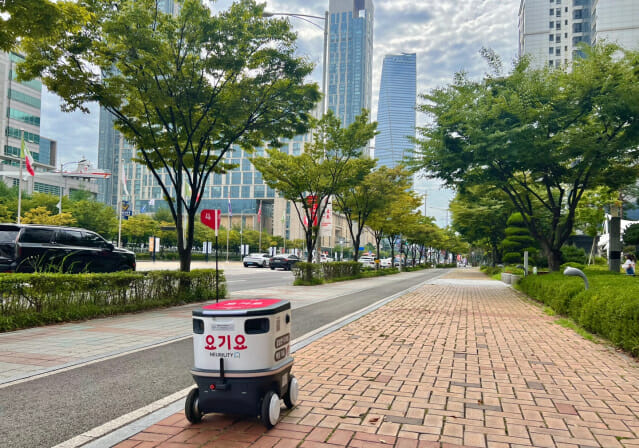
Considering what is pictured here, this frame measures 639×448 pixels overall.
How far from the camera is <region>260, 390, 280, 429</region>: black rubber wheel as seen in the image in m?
3.69

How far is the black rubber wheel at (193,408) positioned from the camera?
3.88 meters

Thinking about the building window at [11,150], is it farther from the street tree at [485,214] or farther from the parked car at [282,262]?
the street tree at [485,214]

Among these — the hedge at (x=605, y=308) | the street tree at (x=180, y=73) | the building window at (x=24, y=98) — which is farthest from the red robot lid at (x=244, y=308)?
the building window at (x=24, y=98)

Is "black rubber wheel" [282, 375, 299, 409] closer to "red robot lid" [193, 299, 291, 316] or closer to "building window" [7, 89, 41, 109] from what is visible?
"red robot lid" [193, 299, 291, 316]

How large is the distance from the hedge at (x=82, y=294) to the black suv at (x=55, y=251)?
1.22 metres

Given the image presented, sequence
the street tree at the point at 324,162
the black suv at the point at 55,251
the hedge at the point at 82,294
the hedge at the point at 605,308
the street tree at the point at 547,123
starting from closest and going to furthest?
the hedge at the point at 605,308
the hedge at the point at 82,294
the black suv at the point at 55,251
the street tree at the point at 547,123
the street tree at the point at 324,162

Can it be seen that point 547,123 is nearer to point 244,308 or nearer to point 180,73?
point 180,73

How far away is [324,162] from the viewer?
23594 millimetres

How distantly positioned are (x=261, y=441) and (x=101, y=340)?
16.5ft

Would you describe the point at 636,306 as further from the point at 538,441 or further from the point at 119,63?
the point at 119,63

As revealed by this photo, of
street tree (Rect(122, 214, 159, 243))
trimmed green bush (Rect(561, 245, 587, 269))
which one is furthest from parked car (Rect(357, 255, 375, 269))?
street tree (Rect(122, 214, 159, 243))

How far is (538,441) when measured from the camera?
363cm

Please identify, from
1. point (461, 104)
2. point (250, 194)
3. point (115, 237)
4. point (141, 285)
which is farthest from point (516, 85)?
point (250, 194)

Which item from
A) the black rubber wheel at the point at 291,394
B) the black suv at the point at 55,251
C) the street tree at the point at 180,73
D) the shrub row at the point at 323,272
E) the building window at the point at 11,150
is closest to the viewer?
the black rubber wheel at the point at 291,394
